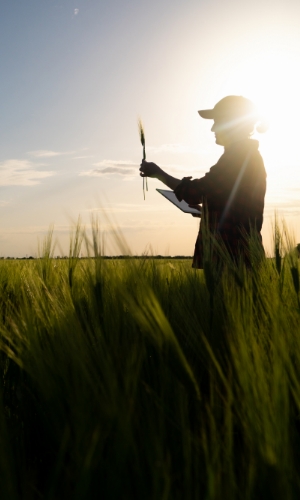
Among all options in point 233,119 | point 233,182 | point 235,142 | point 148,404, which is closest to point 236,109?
point 233,119

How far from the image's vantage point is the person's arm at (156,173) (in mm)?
3328

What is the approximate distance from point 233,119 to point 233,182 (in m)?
0.52

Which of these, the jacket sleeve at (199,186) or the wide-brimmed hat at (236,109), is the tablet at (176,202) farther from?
the wide-brimmed hat at (236,109)

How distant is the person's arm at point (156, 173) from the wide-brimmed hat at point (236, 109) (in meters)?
0.54

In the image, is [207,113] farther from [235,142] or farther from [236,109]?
[235,142]

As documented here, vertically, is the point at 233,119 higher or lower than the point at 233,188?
higher

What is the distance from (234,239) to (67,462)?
2522mm

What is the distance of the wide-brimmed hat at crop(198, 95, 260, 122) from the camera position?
3.30 m

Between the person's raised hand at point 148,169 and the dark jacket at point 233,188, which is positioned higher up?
the person's raised hand at point 148,169

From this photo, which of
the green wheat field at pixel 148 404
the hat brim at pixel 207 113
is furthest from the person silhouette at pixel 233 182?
the green wheat field at pixel 148 404

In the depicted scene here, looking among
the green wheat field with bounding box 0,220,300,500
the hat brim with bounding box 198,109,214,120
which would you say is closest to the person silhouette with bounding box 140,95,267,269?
the hat brim with bounding box 198,109,214,120

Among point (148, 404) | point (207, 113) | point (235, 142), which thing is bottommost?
point (148, 404)

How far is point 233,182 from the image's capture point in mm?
3076

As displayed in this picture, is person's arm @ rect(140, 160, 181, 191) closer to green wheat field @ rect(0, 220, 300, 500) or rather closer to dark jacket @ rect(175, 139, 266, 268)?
dark jacket @ rect(175, 139, 266, 268)
